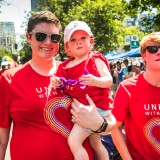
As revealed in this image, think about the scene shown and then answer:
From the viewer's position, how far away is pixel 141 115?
3.10 meters

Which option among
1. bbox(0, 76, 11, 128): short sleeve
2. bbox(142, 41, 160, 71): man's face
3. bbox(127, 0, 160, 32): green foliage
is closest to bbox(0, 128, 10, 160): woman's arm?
bbox(0, 76, 11, 128): short sleeve

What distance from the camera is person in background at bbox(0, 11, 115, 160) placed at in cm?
Answer: 273

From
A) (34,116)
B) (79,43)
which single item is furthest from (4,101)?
(79,43)

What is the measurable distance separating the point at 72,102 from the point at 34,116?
0.34 meters

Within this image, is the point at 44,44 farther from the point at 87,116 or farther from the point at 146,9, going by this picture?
the point at 146,9

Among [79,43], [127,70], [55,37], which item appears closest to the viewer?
[55,37]

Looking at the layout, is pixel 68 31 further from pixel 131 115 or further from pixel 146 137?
pixel 146 137

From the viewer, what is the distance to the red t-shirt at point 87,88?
9.55 feet

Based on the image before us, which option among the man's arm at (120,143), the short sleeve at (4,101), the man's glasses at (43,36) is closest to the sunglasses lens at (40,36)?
the man's glasses at (43,36)

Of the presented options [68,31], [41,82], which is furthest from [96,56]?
[41,82]

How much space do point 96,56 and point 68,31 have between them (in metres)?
0.33

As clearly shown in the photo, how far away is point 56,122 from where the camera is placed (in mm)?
2713

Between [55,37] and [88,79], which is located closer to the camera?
[88,79]

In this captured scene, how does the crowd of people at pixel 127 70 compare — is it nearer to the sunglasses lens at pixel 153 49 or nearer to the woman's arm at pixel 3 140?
the sunglasses lens at pixel 153 49
